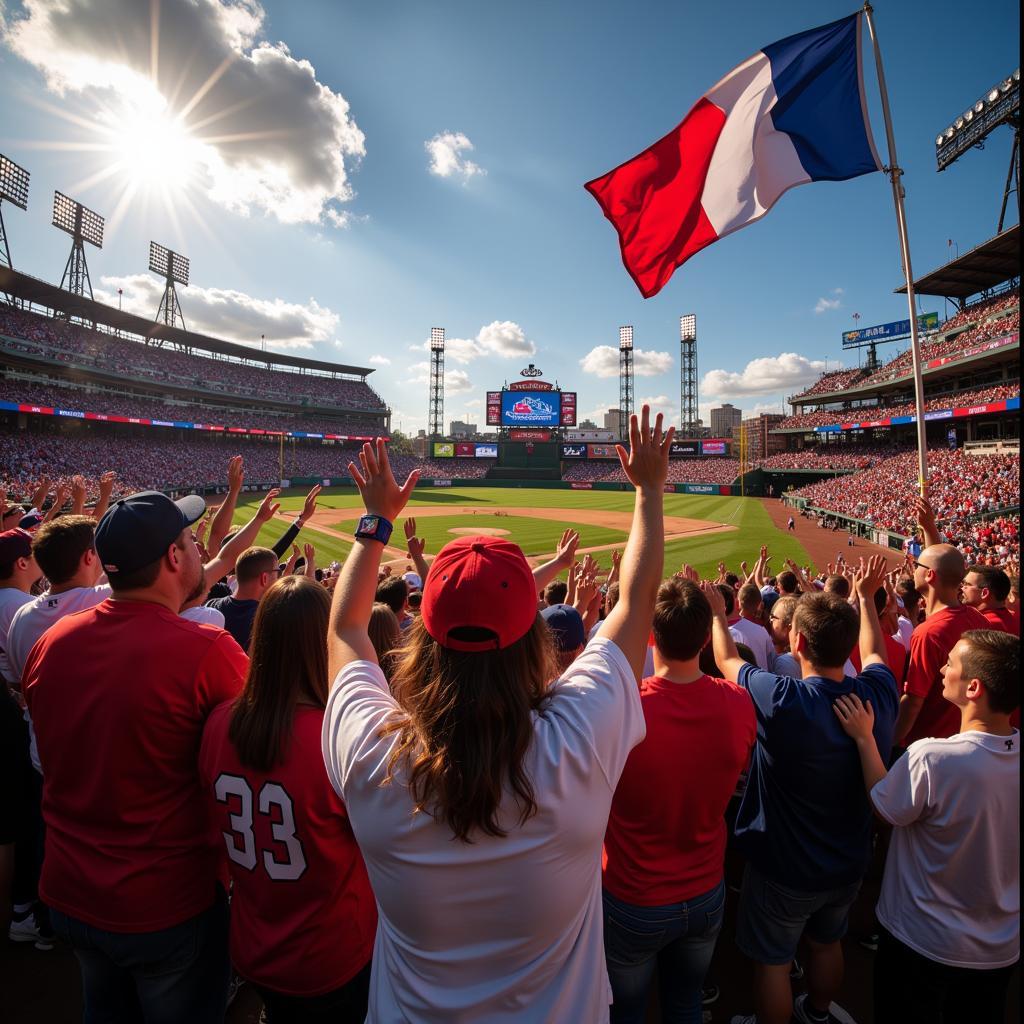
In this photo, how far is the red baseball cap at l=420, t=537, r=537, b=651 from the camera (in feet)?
4.76

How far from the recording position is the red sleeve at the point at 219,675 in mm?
2238

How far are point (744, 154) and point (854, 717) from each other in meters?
7.32

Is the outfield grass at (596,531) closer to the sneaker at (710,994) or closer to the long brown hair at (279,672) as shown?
the sneaker at (710,994)

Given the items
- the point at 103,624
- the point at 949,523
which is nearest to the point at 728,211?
the point at 103,624

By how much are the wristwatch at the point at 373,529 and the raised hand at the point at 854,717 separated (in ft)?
8.15

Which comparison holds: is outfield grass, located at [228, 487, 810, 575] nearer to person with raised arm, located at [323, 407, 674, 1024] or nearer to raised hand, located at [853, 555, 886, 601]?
raised hand, located at [853, 555, 886, 601]

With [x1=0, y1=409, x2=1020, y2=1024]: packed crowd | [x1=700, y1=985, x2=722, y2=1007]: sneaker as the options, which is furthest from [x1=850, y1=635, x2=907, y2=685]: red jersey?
[x1=700, y1=985, x2=722, y2=1007]: sneaker

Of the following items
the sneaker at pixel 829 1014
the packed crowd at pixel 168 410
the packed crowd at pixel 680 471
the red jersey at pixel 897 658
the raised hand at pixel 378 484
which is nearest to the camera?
the raised hand at pixel 378 484

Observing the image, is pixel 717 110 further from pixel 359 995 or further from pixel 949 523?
pixel 949 523

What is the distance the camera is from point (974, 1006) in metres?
2.58

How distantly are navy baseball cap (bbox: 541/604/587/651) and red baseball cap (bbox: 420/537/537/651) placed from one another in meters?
1.86

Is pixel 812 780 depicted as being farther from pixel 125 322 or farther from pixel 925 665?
pixel 125 322

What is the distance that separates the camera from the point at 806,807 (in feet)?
9.27

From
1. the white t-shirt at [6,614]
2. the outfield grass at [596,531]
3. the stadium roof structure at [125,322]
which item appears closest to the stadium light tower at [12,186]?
the stadium roof structure at [125,322]
